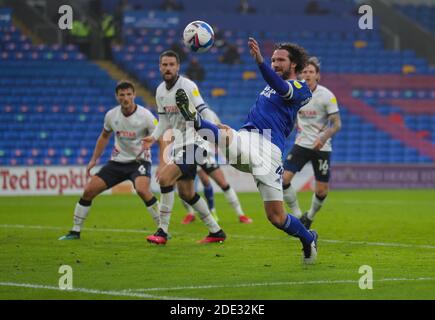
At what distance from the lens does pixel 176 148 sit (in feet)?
43.6

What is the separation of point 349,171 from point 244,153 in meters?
20.9

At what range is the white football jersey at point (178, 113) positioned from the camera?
13227 millimetres

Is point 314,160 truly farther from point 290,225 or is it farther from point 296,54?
point 290,225

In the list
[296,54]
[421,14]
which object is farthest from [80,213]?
[421,14]

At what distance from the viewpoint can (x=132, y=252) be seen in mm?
12289

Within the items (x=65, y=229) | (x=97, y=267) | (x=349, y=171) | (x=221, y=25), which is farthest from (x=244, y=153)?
(x=221, y=25)

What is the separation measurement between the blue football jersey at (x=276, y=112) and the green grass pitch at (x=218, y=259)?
1.57 meters

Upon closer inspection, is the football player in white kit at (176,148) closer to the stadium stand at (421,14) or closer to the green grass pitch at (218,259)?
the green grass pitch at (218,259)

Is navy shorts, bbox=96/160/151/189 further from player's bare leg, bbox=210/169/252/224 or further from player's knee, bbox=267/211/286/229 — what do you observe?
player's knee, bbox=267/211/286/229

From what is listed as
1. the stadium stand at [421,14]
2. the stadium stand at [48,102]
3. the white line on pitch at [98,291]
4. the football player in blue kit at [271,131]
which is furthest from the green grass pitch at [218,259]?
the stadium stand at [421,14]

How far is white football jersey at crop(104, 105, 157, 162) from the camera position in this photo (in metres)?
14.3

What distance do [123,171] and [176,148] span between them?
52.1 inches

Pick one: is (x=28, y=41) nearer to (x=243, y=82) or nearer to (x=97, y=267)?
(x=243, y=82)

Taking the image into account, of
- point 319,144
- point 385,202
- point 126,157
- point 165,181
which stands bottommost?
point 385,202
